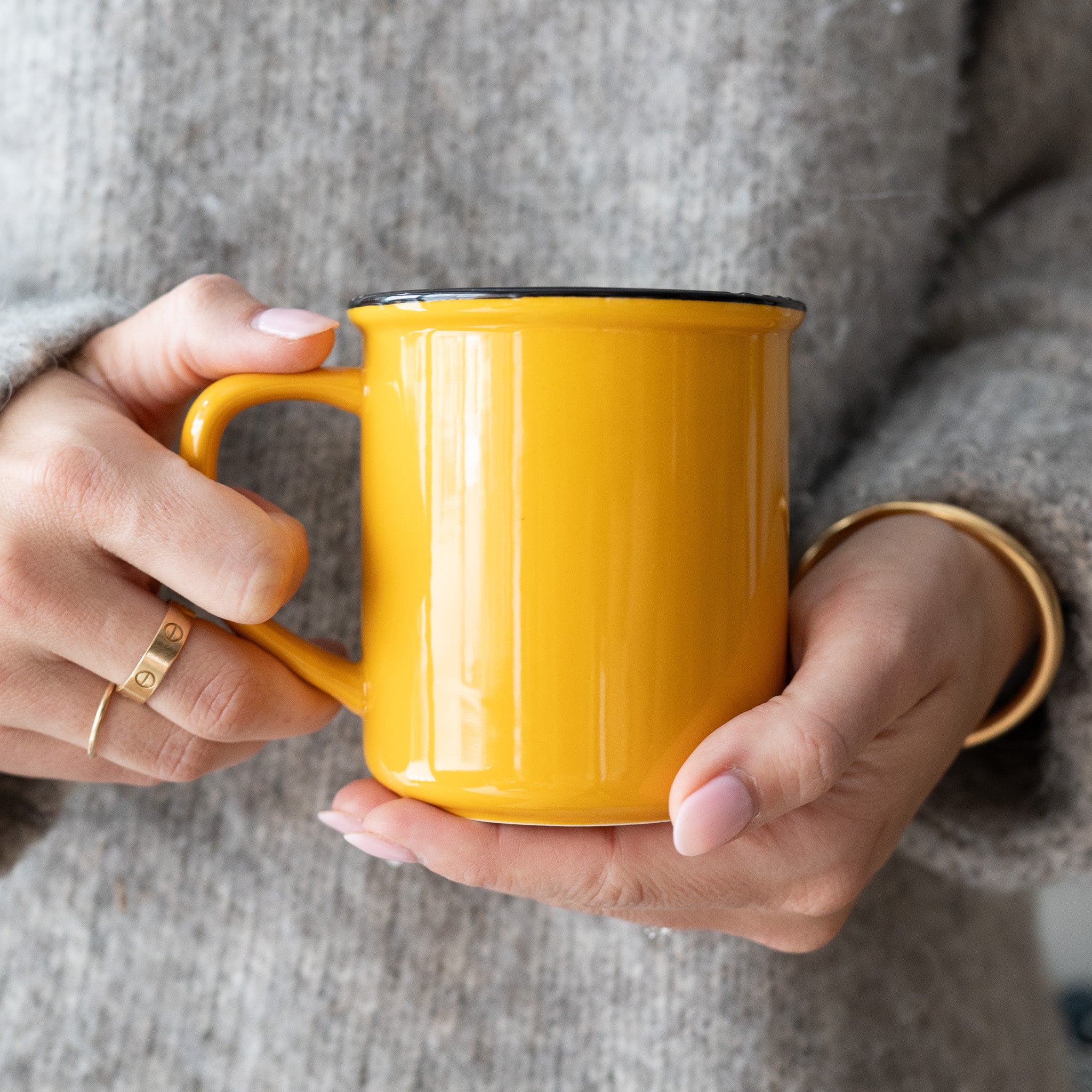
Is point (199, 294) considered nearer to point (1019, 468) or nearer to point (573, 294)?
point (573, 294)

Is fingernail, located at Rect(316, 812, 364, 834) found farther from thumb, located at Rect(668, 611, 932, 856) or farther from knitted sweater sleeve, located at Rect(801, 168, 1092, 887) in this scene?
knitted sweater sleeve, located at Rect(801, 168, 1092, 887)

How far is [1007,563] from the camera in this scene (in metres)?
0.71

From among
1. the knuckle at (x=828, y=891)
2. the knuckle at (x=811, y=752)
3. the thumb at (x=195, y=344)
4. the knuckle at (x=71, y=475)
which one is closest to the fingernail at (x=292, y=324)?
the thumb at (x=195, y=344)

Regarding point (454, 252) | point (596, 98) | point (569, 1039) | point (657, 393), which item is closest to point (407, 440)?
point (657, 393)

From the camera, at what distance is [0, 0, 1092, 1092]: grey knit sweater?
731 mm

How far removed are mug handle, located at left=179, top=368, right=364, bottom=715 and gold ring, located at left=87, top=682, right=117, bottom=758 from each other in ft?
0.27

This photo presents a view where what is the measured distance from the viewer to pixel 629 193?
0.78m

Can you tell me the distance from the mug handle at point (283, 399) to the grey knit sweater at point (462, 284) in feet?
0.60

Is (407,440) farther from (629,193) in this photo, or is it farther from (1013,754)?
(1013,754)

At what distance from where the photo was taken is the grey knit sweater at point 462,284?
731mm

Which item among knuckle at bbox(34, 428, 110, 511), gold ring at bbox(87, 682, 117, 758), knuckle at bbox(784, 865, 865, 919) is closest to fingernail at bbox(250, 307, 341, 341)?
knuckle at bbox(34, 428, 110, 511)

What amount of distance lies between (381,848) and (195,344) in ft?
1.07

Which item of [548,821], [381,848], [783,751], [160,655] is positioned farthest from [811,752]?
[160,655]

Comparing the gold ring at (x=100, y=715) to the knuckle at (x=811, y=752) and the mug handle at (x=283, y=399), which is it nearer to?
the mug handle at (x=283, y=399)
